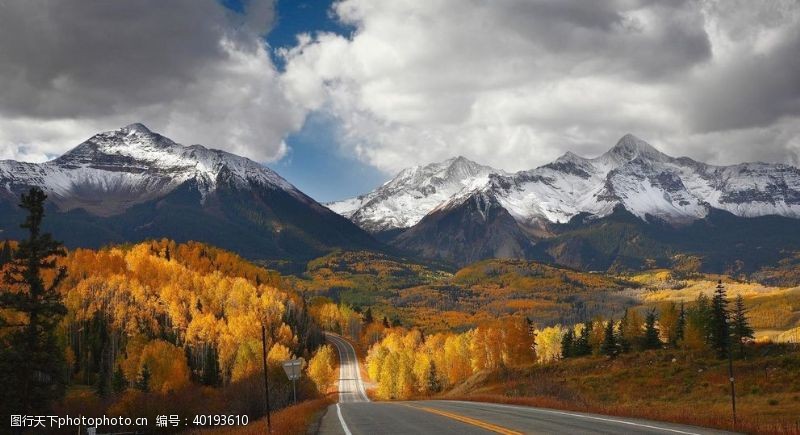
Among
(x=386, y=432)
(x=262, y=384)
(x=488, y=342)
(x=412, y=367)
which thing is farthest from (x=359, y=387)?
(x=386, y=432)

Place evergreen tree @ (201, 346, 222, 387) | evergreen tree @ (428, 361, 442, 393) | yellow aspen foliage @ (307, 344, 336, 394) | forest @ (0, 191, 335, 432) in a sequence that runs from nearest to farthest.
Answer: forest @ (0, 191, 335, 432), yellow aspen foliage @ (307, 344, 336, 394), evergreen tree @ (201, 346, 222, 387), evergreen tree @ (428, 361, 442, 393)

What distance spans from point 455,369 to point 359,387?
24097 millimetres

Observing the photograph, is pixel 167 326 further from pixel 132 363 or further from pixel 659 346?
pixel 659 346

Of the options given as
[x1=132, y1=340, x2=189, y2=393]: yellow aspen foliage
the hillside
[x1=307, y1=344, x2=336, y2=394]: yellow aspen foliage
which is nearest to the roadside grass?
the hillside

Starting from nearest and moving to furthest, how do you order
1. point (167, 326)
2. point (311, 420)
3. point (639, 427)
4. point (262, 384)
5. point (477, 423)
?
point (639, 427), point (477, 423), point (311, 420), point (262, 384), point (167, 326)

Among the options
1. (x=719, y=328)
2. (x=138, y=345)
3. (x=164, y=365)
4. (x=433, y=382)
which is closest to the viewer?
(x=719, y=328)

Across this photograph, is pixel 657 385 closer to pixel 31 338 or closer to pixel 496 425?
pixel 496 425

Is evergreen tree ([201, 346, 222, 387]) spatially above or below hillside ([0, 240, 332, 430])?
below

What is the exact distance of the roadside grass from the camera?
168ft

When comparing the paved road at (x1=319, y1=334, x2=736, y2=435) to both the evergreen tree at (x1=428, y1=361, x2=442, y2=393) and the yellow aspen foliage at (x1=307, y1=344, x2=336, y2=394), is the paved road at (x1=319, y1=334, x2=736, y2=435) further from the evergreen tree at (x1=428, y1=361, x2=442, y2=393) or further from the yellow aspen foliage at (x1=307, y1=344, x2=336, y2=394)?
the evergreen tree at (x1=428, y1=361, x2=442, y2=393)

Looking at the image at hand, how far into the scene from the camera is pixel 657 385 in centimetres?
7869

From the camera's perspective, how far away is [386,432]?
90.0ft

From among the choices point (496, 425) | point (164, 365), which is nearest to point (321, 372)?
point (164, 365)

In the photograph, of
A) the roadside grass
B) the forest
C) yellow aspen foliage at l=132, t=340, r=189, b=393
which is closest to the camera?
the forest
